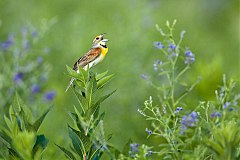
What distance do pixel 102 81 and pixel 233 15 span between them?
14.9m

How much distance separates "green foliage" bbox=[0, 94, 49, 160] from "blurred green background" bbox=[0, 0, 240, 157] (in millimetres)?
2314

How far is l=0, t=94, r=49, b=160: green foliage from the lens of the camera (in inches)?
167

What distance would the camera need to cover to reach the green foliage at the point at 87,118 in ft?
14.5

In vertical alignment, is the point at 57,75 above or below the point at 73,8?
below

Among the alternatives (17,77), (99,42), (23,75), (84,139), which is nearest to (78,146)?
(84,139)

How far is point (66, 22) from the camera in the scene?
14.2m

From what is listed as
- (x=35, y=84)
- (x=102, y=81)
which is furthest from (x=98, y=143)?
(x=35, y=84)

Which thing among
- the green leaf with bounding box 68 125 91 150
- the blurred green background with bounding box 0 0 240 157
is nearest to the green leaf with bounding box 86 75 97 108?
the green leaf with bounding box 68 125 91 150

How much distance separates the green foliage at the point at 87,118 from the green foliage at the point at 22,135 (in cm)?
18

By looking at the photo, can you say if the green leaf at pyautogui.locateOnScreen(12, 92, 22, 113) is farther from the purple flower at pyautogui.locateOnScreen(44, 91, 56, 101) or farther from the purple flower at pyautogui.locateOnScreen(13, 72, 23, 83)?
the purple flower at pyautogui.locateOnScreen(44, 91, 56, 101)

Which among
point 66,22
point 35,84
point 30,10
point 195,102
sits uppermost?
point 30,10

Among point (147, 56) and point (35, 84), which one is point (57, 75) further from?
point (35, 84)

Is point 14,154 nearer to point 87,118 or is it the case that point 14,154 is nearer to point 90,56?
point 87,118

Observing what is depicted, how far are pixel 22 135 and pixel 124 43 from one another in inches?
297
